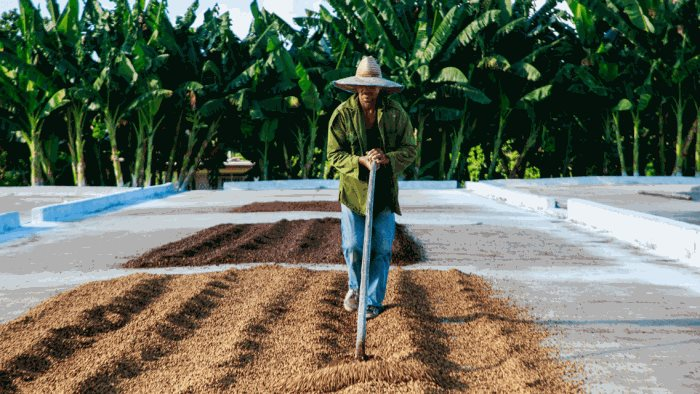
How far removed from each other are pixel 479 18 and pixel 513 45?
408 centimetres

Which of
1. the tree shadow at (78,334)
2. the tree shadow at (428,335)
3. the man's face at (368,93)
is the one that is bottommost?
the tree shadow at (428,335)

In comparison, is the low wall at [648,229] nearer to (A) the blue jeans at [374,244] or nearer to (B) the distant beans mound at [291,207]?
(A) the blue jeans at [374,244]

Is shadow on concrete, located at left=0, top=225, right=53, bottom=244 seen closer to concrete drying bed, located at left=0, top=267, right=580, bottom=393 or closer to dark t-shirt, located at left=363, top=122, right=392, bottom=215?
concrete drying bed, located at left=0, top=267, right=580, bottom=393

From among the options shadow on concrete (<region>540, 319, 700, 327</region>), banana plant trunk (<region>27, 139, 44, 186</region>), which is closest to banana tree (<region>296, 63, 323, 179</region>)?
banana plant trunk (<region>27, 139, 44, 186</region>)

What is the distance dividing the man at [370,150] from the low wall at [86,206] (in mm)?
9995

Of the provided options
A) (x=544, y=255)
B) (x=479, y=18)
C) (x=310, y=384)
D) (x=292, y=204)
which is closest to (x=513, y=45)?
(x=479, y=18)

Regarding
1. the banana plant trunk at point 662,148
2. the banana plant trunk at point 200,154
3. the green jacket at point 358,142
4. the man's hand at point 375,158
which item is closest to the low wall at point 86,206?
the banana plant trunk at point 200,154

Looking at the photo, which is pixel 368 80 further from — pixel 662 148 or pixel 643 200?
pixel 662 148

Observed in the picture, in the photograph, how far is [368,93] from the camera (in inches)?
221

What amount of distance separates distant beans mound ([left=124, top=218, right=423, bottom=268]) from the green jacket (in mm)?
3293

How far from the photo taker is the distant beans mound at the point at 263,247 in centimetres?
902

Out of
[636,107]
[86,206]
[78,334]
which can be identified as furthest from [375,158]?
[636,107]

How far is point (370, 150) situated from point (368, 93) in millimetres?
398

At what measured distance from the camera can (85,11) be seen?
91.8ft
